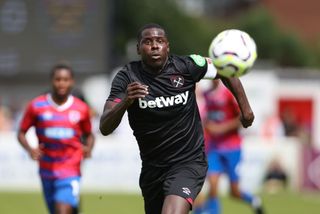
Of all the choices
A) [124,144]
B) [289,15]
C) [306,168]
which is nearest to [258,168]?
[306,168]

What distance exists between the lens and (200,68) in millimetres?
7855

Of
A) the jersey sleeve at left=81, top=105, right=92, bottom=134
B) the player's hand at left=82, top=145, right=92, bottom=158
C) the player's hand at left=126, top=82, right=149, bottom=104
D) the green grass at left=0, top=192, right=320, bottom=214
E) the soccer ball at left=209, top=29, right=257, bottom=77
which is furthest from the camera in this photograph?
the green grass at left=0, top=192, right=320, bottom=214

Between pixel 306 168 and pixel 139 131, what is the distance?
41.9 feet

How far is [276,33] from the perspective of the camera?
2623 inches

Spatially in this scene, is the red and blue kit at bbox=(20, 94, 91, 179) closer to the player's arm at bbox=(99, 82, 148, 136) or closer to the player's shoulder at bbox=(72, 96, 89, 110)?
the player's shoulder at bbox=(72, 96, 89, 110)

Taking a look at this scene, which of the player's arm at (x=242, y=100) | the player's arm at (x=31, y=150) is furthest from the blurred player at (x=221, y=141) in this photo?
the player's arm at (x=242, y=100)

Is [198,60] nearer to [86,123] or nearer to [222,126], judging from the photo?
[86,123]

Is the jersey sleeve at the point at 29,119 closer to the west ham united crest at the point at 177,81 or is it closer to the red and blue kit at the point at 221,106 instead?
the west ham united crest at the point at 177,81

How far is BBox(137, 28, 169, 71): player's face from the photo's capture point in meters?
7.42

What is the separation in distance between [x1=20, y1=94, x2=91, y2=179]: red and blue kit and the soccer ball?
6.85 ft

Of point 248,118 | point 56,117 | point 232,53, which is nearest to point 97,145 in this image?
point 56,117

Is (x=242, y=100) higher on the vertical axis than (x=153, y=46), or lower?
lower

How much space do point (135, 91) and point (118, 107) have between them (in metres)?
0.23

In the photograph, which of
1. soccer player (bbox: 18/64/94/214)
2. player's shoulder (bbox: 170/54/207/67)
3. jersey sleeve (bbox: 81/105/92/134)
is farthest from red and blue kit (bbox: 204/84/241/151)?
player's shoulder (bbox: 170/54/207/67)
